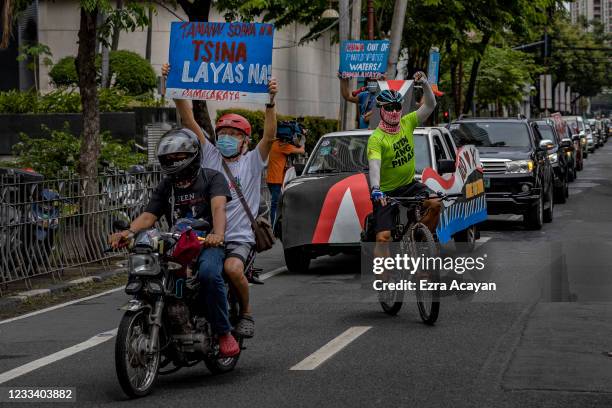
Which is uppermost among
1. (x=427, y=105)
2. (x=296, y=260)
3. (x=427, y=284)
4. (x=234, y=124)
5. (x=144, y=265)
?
(x=427, y=105)

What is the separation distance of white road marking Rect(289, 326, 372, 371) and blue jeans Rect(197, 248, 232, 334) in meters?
0.86

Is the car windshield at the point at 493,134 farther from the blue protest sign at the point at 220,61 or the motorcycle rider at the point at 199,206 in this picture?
the motorcycle rider at the point at 199,206

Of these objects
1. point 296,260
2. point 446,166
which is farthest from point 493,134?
point 446,166

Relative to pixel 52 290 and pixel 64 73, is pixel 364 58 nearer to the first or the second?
pixel 64 73

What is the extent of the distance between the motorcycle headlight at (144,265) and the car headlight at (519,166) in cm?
1442

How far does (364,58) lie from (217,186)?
18.9 metres

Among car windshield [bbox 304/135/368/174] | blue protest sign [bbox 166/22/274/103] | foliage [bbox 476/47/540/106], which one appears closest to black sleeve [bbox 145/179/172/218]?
blue protest sign [bbox 166/22/274/103]

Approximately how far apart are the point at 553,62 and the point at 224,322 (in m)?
106

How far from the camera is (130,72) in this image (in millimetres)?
35750

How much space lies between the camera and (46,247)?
1473 centimetres

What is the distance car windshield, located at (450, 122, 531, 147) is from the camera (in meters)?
23.1

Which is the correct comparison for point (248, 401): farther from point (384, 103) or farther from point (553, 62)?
point (553, 62)

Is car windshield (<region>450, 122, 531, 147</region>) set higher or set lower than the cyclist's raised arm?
lower

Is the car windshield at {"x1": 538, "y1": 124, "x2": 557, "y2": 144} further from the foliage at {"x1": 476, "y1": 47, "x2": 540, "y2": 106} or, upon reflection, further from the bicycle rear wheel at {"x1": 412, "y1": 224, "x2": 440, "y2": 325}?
the foliage at {"x1": 476, "y1": 47, "x2": 540, "y2": 106}
